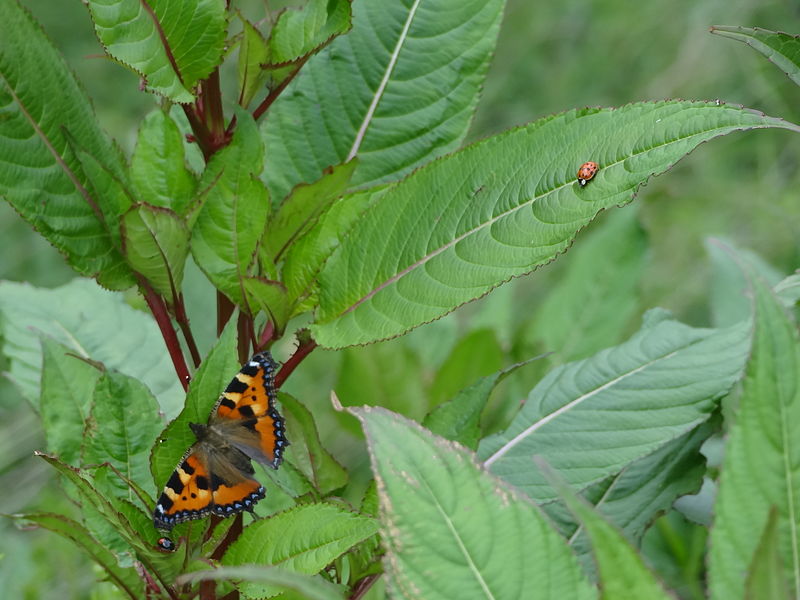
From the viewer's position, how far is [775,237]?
224 centimetres

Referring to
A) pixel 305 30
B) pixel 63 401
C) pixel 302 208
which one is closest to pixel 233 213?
pixel 302 208

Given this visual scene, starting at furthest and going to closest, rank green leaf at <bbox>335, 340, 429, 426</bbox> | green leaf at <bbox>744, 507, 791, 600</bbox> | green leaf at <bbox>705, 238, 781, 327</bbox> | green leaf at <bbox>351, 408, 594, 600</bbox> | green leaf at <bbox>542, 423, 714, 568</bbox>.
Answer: green leaf at <bbox>705, 238, 781, 327</bbox> < green leaf at <bbox>335, 340, 429, 426</bbox> < green leaf at <bbox>542, 423, 714, 568</bbox> < green leaf at <bbox>351, 408, 594, 600</bbox> < green leaf at <bbox>744, 507, 791, 600</bbox>

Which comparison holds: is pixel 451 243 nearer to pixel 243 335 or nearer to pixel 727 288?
pixel 243 335

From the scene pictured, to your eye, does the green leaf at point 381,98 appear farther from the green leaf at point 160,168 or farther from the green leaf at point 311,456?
the green leaf at point 311,456

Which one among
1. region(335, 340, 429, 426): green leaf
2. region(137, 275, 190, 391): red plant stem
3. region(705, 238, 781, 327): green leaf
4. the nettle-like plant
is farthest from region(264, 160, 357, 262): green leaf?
region(705, 238, 781, 327): green leaf

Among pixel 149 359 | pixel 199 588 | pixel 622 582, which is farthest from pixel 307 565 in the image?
pixel 149 359

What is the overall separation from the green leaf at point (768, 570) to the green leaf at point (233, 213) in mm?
429

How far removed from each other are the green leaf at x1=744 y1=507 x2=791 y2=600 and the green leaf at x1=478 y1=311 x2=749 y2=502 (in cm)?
32

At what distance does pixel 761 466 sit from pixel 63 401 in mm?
605

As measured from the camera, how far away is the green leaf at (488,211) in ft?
1.98

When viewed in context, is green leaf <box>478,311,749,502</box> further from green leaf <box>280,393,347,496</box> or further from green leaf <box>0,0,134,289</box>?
green leaf <box>0,0,134,289</box>

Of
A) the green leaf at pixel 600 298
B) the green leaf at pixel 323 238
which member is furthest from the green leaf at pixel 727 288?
the green leaf at pixel 323 238

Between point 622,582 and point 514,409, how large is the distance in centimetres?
68

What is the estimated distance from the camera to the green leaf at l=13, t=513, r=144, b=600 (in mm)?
597
